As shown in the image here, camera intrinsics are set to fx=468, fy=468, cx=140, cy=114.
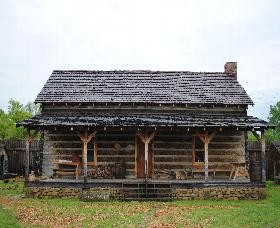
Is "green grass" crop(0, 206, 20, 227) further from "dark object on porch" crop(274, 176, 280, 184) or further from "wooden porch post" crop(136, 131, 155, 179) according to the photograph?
"dark object on porch" crop(274, 176, 280, 184)

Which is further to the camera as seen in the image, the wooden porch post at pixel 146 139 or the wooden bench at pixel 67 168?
the wooden bench at pixel 67 168

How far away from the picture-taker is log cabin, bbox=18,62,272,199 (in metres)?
22.4

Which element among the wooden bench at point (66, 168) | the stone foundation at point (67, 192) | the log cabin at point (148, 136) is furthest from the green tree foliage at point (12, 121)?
the stone foundation at point (67, 192)

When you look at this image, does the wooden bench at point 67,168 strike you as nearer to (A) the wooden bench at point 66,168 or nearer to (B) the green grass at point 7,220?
(A) the wooden bench at point 66,168

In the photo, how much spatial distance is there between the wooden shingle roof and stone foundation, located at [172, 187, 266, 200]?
566 cm

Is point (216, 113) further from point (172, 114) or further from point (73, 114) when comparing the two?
point (73, 114)

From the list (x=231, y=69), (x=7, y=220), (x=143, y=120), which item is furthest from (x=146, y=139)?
(x=231, y=69)

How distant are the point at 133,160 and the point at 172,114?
343 cm

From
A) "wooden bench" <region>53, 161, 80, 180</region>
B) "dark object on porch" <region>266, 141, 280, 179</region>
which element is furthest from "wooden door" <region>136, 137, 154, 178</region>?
"dark object on porch" <region>266, 141, 280, 179</region>

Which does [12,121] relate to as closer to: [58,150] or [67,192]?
[58,150]

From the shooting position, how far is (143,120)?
77.3 feet

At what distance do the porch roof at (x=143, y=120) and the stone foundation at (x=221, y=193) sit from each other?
303cm

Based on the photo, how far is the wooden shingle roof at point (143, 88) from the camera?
86.5ft

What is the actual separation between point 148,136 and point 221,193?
16.5ft
